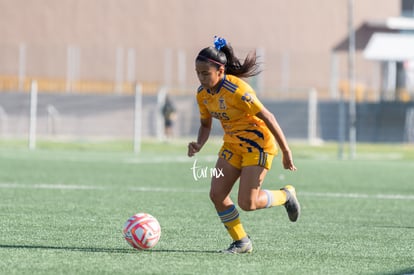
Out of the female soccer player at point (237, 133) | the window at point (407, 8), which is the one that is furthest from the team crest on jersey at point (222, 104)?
the window at point (407, 8)

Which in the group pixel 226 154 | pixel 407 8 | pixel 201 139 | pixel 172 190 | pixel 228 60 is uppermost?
pixel 407 8

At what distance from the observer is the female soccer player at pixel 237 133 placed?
774 cm

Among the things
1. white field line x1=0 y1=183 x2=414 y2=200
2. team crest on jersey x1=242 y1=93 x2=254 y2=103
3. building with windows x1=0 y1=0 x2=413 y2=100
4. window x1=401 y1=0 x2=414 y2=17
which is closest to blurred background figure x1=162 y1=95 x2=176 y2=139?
building with windows x1=0 y1=0 x2=413 y2=100

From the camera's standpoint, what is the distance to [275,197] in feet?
27.4

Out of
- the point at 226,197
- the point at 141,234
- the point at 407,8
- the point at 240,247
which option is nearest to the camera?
the point at 141,234

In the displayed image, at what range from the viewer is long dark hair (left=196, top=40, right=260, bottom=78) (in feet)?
25.4

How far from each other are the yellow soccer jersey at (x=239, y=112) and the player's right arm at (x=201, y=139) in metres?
0.20

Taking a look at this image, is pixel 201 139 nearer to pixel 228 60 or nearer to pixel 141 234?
pixel 228 60

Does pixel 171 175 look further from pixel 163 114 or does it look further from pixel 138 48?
pixel 138 48

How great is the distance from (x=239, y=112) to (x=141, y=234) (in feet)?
4.18

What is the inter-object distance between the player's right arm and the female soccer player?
6.7 inches

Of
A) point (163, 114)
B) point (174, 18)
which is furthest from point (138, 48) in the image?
point (163, 114)

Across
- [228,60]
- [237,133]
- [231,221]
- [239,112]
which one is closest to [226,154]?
[237,133]

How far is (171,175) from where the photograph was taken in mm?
17938
